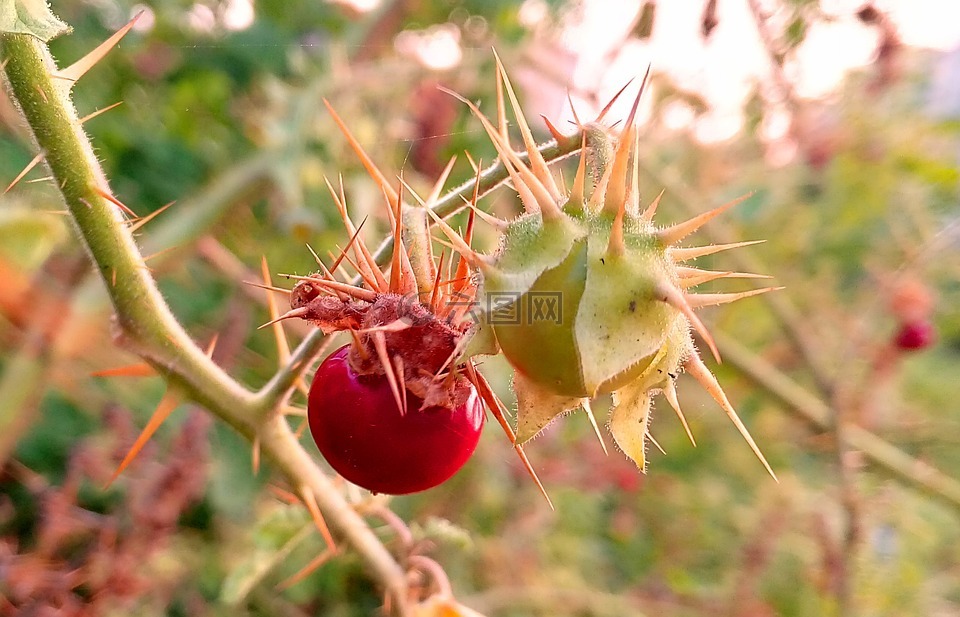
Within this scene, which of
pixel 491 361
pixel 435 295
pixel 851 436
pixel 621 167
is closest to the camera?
pixel 621 167

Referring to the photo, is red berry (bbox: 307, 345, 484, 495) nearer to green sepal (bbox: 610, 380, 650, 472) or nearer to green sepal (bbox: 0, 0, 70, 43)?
green sepal (bbox: 610, 380, 650, 472)

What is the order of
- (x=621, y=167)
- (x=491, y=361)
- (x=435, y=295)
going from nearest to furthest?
1. (x=621, y=167)
2. (x=435, y=295)
3. (x=491, y=361)

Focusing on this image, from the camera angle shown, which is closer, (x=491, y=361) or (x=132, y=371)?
(x=132, y=371)

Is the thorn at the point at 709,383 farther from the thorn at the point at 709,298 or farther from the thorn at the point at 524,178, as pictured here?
the thorn at the point at 524,178

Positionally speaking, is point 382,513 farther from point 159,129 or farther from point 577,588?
point 159,129

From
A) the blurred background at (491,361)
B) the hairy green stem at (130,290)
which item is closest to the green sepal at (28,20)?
the hairy green stem at (130,290)

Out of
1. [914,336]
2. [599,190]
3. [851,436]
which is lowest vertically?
[851,436]

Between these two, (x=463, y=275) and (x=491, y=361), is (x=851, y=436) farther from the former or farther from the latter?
(x=463, y=275)

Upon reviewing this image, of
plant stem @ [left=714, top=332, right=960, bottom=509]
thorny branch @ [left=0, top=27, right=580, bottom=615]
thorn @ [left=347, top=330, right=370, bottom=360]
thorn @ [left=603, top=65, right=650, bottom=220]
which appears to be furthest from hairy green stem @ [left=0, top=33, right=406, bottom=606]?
plant stem @ [left=714, top=332, right=960, bottom=509]

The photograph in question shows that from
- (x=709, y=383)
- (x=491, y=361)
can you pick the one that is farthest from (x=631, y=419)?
(x=491, y=361)
